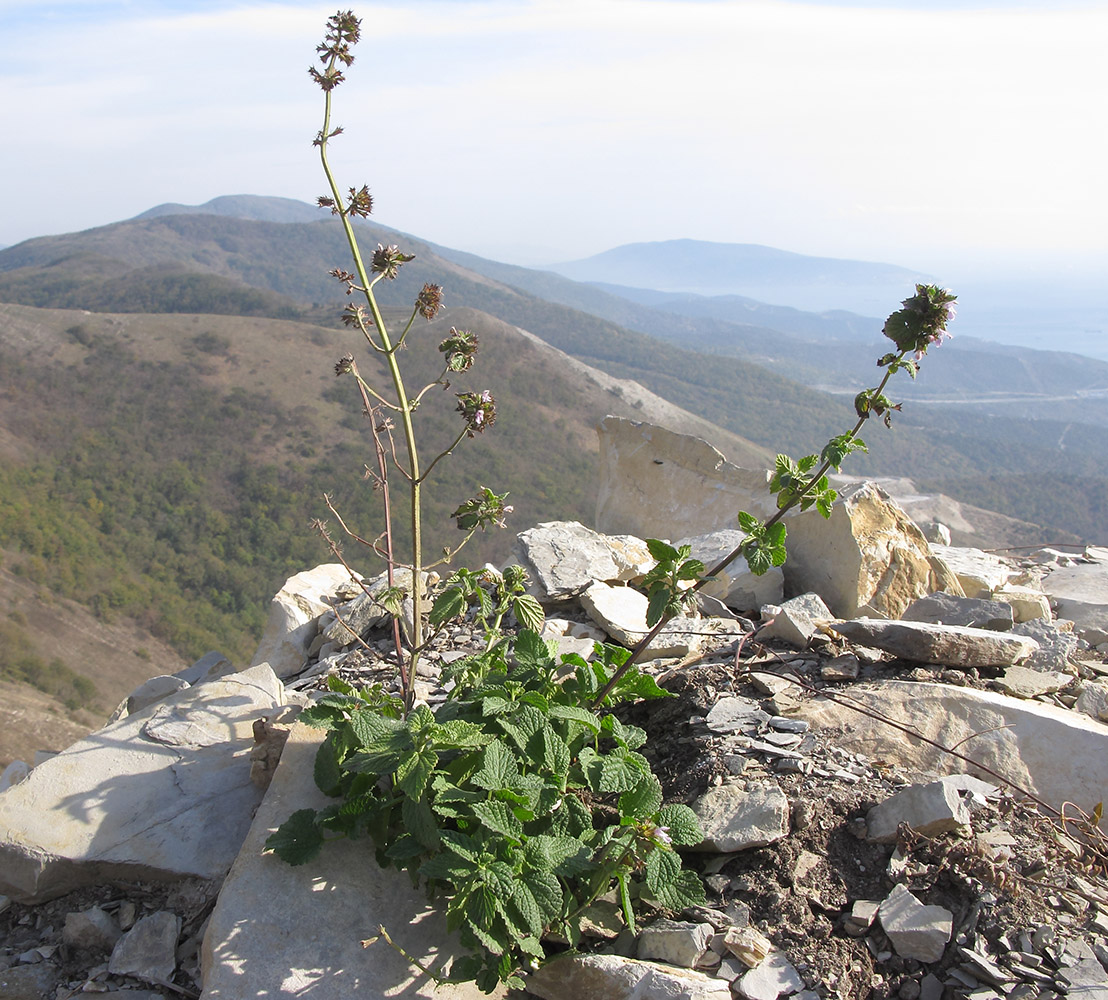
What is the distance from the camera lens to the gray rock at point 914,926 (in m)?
2.52

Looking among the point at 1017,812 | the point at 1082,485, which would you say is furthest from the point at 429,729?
the point at 1082,485

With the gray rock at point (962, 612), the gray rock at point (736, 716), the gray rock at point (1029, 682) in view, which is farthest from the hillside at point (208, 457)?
the gray rock at point (736, 716)

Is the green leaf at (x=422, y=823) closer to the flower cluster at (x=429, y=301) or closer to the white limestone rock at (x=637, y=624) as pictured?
the flower cluster at (x=429, y=301)

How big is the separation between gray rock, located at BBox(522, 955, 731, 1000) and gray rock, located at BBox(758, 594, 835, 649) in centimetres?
219

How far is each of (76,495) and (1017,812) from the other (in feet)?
262

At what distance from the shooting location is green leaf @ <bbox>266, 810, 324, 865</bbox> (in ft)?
9.70

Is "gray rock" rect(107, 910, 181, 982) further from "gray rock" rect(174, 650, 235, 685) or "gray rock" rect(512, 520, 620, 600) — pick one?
"gray rock" rect(174, 650, 235, 685)

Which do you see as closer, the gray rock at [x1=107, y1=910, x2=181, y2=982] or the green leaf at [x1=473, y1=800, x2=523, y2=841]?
the green leaf at [x1=473, y1=800, x2=523, y2=841]

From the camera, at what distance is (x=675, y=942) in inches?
101

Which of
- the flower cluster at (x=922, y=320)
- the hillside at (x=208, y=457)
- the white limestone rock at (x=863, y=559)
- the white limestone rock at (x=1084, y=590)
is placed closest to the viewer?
the flower cluster at (x=922, y=320)

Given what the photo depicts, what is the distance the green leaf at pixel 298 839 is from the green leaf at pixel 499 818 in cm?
78

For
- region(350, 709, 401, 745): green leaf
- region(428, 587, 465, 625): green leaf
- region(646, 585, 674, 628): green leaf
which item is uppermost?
region(646, 585, 674, 628): green leaf

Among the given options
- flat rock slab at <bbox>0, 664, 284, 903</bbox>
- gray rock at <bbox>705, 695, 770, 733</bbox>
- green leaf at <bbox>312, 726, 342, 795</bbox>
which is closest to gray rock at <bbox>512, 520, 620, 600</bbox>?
gray rock at <bbox>705, 695, 770, 733</bbox>

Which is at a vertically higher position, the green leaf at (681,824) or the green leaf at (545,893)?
the green leaf at (681,824)
